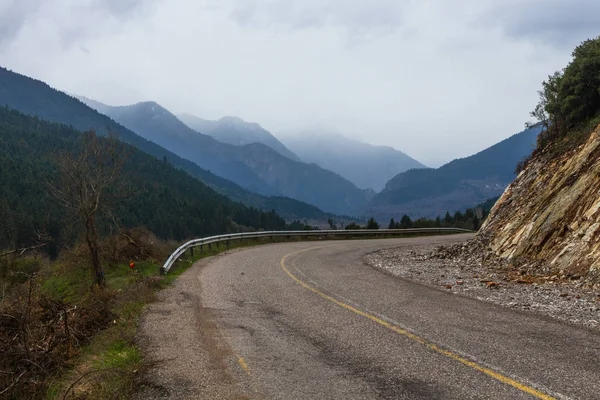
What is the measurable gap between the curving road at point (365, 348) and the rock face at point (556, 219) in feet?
15.0

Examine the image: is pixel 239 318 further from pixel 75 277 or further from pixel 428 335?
pixel 75 277

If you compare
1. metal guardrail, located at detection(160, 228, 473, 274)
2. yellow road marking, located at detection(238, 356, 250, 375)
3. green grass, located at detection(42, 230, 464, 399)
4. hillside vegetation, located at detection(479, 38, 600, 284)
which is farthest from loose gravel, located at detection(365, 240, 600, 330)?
metal guardrail, located at detection(160, 228, 473, 274)

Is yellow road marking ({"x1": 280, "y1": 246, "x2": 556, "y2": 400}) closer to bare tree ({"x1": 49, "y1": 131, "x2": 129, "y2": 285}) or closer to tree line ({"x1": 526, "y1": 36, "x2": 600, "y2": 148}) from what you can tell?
bare tree ({"x1": 49, "y1": 131, "x2": 129, "y2": 285})

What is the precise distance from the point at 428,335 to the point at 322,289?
4.99 metres

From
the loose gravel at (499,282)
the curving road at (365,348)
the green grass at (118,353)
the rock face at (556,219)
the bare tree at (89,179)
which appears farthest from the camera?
the bare tree at (89,179)

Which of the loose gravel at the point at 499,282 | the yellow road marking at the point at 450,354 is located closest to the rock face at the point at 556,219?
the loose gravel at the point at 499,282

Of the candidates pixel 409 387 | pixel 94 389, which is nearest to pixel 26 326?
pixel 94 389

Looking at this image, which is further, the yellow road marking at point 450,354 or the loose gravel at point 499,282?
the loose gravel at point 499,282

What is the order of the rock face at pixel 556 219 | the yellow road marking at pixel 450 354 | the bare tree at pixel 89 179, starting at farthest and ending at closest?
Result: 1. the bare tree at pixel 89 179
2. the rock face at pixel 556 219
3. the yellow road marking at pixel 450 354

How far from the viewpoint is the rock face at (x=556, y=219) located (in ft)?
43.6

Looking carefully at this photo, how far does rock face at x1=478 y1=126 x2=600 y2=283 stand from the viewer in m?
13.3

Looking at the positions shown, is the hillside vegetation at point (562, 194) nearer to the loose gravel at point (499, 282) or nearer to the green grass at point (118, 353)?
the loose gravel at point (499, 282)

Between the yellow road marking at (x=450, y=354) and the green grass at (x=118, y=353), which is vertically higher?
the yellow road marking at (x=450, y=354)

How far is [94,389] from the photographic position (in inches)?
225
